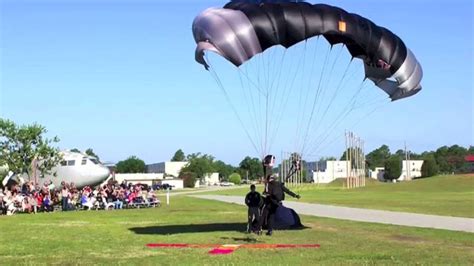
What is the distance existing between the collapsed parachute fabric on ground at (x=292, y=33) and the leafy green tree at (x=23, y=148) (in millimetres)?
36570

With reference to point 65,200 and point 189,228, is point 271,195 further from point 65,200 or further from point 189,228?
point 65,200

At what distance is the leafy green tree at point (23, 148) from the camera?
49.9m

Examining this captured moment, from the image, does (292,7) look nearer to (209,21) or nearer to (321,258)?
(209,21)

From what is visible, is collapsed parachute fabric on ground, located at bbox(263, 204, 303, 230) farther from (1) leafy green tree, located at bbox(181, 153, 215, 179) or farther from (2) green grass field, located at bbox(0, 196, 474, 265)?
(1) leafy green tree, located at bbox(181, 153, 215, 179)

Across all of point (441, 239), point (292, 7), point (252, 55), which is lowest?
point (441, 239)

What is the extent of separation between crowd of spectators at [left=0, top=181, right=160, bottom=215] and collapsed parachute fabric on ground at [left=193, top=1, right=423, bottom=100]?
18545 mm

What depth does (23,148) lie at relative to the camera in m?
52.0

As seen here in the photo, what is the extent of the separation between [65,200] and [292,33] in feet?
65.4

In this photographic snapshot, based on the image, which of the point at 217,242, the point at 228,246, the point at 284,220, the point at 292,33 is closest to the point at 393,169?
the point at 284,220

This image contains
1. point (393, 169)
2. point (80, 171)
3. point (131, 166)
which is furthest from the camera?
point (131, 166)

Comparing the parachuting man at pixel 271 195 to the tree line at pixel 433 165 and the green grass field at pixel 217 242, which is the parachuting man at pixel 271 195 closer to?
the green grass field at pixel 217 242

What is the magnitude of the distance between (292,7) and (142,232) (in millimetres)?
7716

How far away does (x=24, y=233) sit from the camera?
56.4ft

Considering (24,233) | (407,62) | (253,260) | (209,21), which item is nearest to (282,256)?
(253,260)
